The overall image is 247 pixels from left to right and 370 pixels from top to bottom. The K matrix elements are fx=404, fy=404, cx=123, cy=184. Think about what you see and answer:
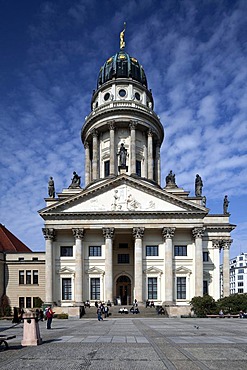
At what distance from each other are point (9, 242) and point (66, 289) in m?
17.2

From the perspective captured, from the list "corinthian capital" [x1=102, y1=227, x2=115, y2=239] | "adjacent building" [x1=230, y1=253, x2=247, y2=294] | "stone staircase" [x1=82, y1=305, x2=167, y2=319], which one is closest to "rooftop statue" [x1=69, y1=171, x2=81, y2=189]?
"corinthian capital" [x1=102, y1=227, x2=115, y2=239]

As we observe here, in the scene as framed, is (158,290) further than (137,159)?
No

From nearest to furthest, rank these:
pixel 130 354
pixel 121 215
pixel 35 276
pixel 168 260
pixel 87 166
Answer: pixel 130 354
pixel 168 260
pixel 121 215
pixel 35 276
pixel 87 166

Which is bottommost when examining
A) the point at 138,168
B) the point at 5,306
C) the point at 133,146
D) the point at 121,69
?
the point at 5,306

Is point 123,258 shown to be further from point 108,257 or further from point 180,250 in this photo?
point 180,250

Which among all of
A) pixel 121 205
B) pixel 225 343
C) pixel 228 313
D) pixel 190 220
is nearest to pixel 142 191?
pixel 121 205

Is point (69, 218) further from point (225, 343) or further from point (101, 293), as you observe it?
point (225, 343)

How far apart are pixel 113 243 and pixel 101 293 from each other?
7.27 m

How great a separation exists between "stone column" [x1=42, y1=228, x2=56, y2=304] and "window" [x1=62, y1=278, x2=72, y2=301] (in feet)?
6.99

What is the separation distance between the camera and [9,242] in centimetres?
6781

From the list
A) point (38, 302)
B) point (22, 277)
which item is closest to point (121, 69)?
point (22, 277)

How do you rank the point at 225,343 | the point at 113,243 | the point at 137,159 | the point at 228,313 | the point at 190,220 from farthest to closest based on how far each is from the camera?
the point at 137,159, the point at 113,243, the point at 190,220, the point at 228,313, the point at 225,343

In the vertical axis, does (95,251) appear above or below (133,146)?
below

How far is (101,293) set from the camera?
5566 centimetres
